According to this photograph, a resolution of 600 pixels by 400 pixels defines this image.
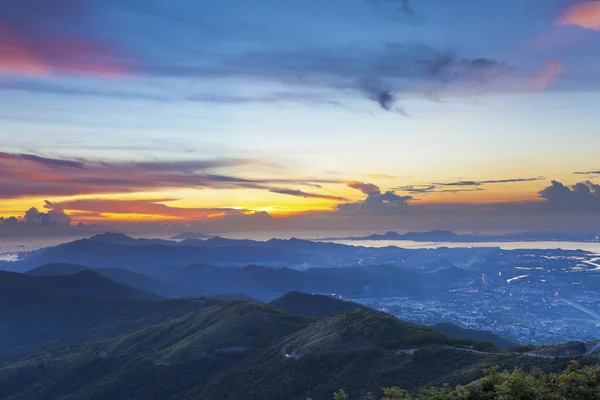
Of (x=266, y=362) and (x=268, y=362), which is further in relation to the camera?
(x=266, y=362)

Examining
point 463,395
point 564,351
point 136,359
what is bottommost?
point 136,359

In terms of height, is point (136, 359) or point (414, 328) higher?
point (414, 328)

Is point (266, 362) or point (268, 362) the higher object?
point (268, 362)

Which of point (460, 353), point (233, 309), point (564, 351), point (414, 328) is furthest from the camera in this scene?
point (233, 309)

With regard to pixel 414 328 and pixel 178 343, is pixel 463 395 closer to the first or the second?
pixel 414 328

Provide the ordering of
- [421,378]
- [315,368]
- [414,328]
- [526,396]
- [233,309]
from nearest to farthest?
[526,396]
[421,378]
[315,368]
[414,328]
[233,309]

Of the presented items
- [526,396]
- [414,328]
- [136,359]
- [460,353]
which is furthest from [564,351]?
[136,359]

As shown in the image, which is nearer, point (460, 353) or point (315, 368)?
point (460, 353)
